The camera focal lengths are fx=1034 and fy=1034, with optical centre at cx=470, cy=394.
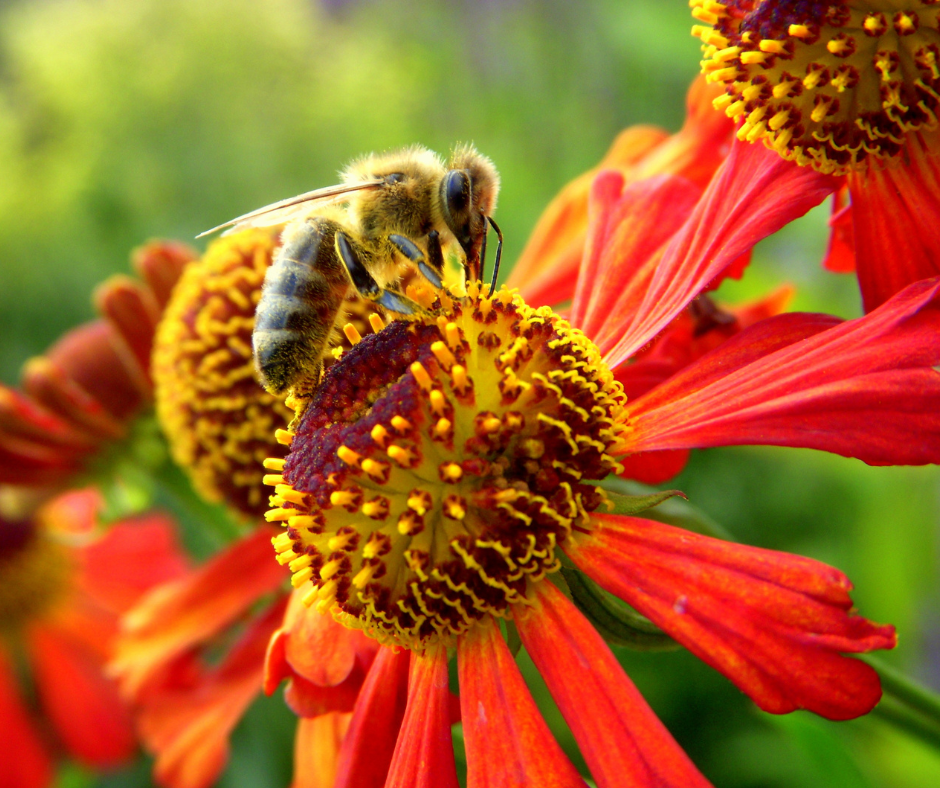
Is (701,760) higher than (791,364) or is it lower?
lower

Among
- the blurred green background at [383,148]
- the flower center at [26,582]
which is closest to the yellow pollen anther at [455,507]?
the blurred green background at [383,148]

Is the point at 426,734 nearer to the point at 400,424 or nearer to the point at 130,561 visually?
the point at 400,424

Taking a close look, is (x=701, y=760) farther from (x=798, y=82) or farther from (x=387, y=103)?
(x=387, y=103)

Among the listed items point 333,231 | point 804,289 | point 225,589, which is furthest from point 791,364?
point 804,289

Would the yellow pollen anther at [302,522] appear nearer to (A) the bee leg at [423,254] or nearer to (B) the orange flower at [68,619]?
(A) the bee leg at [423,254]

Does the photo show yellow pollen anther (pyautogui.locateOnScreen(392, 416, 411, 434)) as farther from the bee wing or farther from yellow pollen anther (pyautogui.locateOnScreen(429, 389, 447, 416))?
the bee wing

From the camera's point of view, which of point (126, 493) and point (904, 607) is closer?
point (126, 493)
